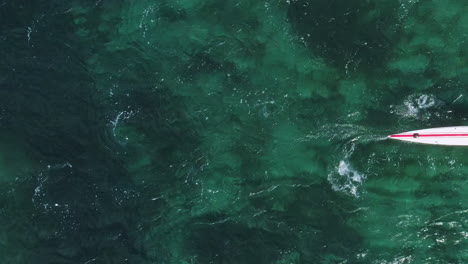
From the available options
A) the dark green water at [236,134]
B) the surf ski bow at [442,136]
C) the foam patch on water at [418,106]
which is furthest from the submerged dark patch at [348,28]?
the surf ski bow at [442,136]

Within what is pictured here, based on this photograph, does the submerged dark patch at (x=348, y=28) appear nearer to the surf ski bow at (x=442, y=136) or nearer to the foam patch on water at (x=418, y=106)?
the foam patch on water at (x=418, y=106)

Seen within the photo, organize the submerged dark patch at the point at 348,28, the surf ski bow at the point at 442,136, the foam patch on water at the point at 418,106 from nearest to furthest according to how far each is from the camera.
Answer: the surf ski bow at the point at 442,136 < the foam patch on water at the point at 418,106 < the submerged dark patch at the point at 348,28

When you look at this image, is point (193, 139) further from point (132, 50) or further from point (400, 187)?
point (400, 187)

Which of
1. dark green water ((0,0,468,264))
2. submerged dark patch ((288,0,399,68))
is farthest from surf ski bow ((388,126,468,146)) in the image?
submerged dark patch ((288,0,399,68))

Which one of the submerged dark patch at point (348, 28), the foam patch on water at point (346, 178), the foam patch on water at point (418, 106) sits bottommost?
the foam patch on water at point (346, 178)

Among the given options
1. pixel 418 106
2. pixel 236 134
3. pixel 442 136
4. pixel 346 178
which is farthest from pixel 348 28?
pixel 236 134

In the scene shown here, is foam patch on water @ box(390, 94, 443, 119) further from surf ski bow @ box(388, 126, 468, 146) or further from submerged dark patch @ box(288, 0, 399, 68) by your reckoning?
submerged dark patch @ box(288, 0, 399, 68)
